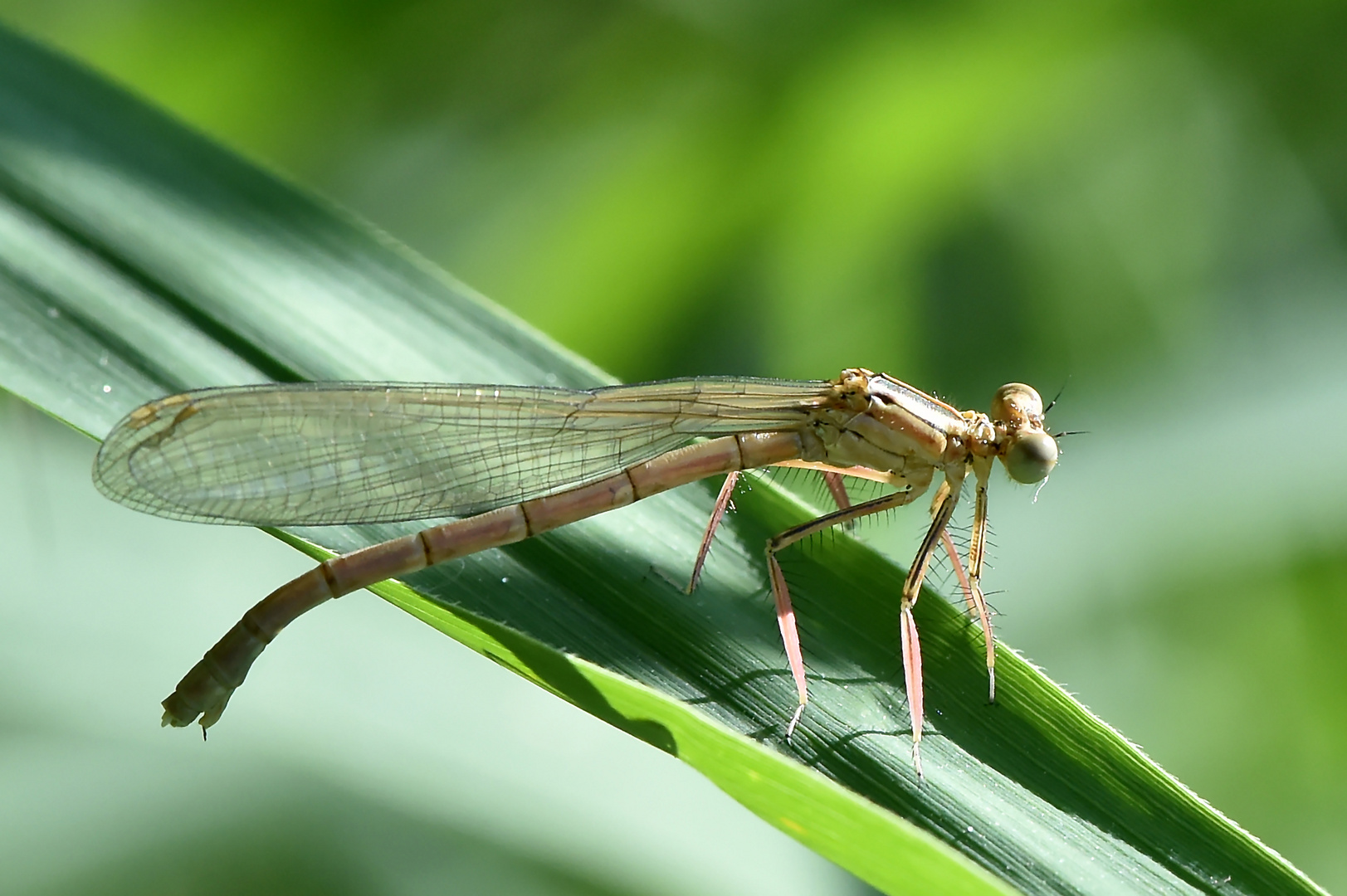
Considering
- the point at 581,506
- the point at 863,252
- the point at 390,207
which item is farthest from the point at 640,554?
the point at 390,207

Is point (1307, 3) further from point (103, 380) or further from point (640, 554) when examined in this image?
point (103, 380)

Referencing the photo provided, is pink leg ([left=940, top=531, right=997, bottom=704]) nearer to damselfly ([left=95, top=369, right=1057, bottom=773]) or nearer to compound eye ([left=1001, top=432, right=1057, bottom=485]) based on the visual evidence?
damselfly ([left=95, top=369, right=1057, bottom=773])

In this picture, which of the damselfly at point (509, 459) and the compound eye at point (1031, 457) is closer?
the damselfly at point (509, 459)

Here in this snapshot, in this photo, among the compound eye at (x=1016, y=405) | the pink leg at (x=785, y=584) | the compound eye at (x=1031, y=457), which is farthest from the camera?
the compound eye at (x=1016, y=405)

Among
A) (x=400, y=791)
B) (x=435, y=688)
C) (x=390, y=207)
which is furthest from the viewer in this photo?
(x=390, y=207)

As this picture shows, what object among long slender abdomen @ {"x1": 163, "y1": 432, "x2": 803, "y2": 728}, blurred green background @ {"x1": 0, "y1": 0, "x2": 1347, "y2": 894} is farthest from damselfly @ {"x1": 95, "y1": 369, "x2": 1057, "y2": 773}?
blurred green background @ {"x1": 0, "y1": 0, "x2": 1347, "y2": 894}

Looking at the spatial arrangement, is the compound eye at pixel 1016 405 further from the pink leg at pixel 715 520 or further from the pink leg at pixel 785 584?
the pink leg at pixel 715 520

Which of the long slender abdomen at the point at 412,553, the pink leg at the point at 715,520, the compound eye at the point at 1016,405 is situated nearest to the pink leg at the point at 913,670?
the pink leg at the point at 715,520
